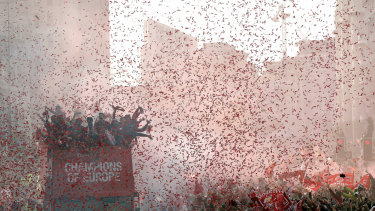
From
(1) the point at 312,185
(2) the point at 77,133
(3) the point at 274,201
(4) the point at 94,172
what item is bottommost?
(3) the point at 274,201

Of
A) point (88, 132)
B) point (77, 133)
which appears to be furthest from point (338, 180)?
point (77, 133)

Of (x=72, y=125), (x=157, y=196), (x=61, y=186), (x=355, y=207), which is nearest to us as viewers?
(x=355, y=207)

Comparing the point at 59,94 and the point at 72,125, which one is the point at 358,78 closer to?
the point at 59,94

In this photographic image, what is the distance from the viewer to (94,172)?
19.9 feet

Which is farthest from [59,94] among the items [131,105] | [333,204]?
[333,204]

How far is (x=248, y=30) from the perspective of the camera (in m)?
9.58

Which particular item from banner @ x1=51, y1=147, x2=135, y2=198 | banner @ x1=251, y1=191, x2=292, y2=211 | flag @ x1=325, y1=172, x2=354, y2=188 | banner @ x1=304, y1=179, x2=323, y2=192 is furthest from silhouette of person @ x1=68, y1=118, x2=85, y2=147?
flag @ x1=325, y1=172, x2=354, y2=188

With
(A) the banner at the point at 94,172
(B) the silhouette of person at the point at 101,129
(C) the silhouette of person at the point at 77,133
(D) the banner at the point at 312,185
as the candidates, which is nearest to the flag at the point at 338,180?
(D) the banner at the point at 312,185

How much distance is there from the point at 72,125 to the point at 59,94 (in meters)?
7.74

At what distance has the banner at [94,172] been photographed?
6.02 metres

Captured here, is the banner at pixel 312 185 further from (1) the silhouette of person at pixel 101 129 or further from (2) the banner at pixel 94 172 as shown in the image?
(1) the silhouette of person at pixel 101 129

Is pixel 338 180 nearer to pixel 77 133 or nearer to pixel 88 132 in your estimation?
pixel 88 132

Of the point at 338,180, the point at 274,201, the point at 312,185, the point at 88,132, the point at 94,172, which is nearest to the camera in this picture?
the point at 274,201

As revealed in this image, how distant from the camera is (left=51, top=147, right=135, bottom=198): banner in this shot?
6.02 metres
